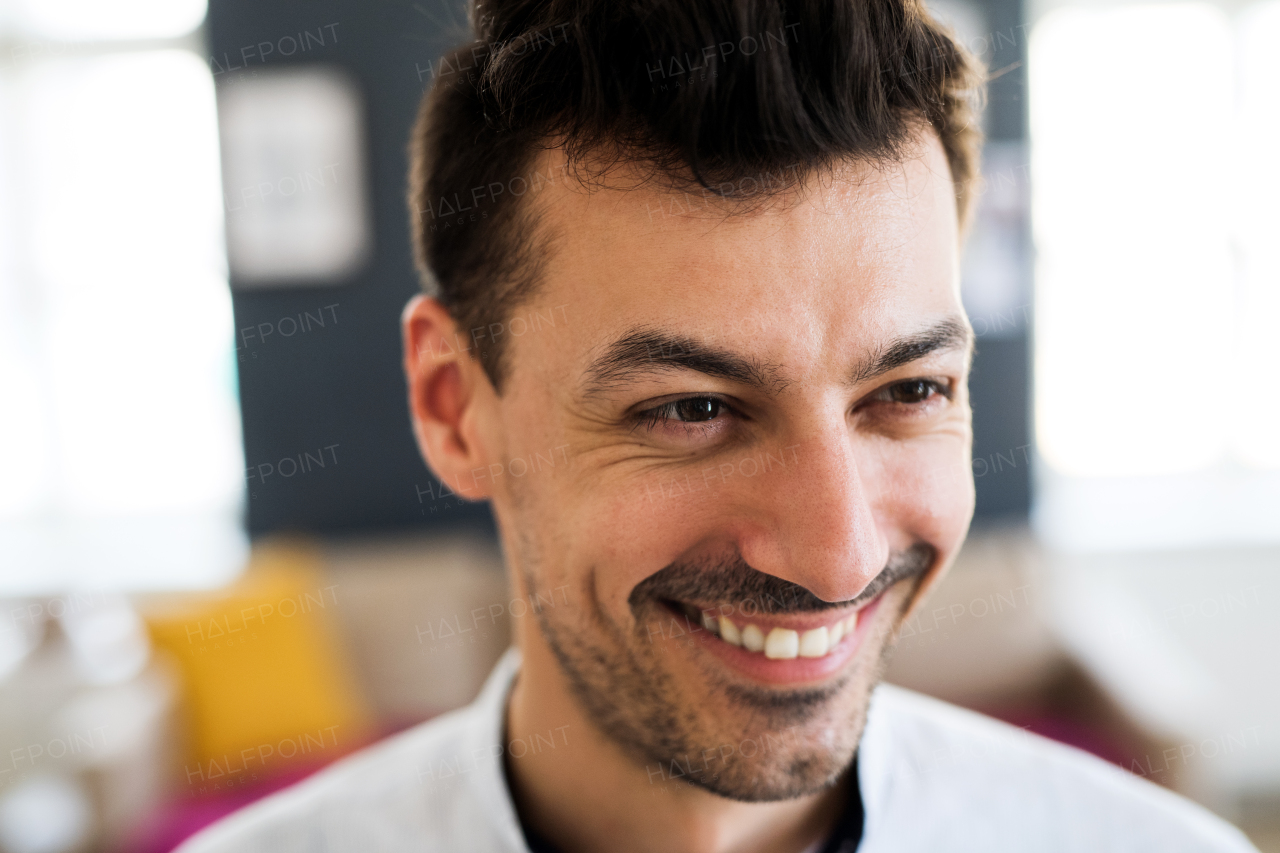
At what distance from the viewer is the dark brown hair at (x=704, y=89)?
2.11 ft

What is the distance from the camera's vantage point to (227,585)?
2.80 metres

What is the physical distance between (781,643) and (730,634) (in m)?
0.04

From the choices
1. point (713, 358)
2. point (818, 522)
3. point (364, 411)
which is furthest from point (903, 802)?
point (364, 411)

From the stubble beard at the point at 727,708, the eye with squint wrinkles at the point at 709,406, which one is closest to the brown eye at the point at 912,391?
the eye with squint wrinkles at the point at 709,406

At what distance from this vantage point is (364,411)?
2.97 metres

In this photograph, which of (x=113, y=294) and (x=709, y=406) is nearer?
(x=709, y=406)

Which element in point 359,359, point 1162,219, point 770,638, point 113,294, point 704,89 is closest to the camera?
point 704,89

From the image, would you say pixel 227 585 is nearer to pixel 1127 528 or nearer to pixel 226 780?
pixel 226 780

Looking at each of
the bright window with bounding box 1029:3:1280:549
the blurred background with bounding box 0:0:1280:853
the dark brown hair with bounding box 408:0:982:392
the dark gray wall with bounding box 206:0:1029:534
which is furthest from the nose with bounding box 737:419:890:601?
the dark gray wall with bounding box 206:0:1029:534

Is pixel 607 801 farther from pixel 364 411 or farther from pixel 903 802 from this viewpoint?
pixel 364 411

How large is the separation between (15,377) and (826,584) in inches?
141

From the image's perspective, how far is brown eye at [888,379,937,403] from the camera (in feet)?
2.36

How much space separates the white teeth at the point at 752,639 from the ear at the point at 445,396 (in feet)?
0.95

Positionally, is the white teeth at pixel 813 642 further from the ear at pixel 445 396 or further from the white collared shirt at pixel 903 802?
the ear at pixel 445 396
